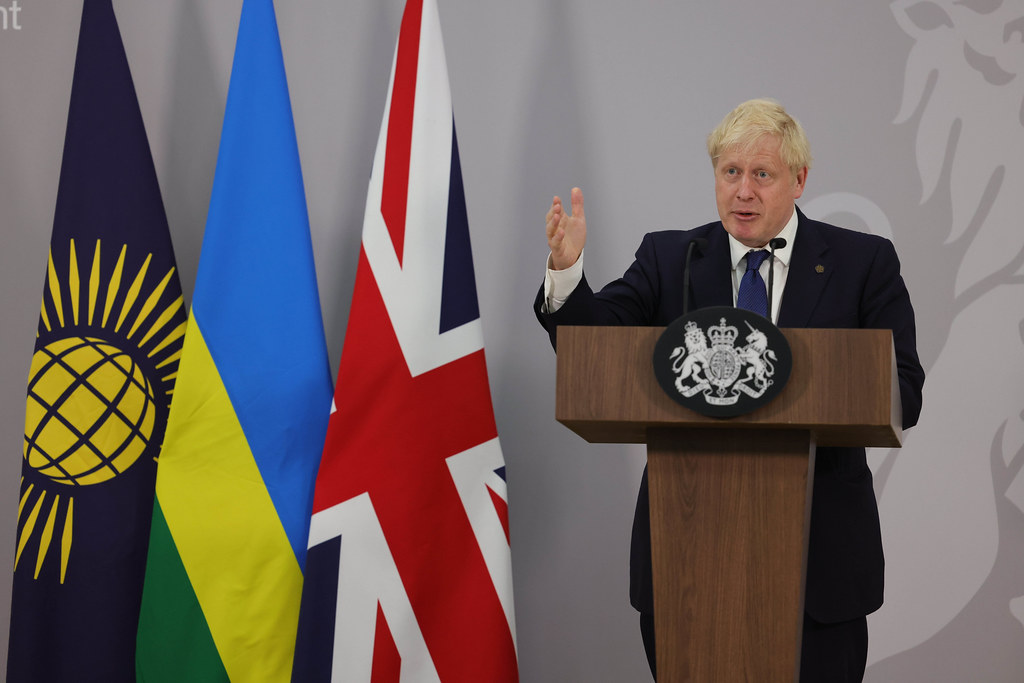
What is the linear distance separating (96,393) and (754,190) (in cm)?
165

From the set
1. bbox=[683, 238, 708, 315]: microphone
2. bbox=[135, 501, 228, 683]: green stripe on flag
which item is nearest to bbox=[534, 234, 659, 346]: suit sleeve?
bbox=[683, 238, 708, 315]: microphone

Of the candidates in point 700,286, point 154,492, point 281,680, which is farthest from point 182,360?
point 700,286

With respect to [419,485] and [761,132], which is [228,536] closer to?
[419,485]

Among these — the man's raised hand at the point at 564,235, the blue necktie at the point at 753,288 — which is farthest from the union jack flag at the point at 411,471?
the blue necktie at the point at 753,288

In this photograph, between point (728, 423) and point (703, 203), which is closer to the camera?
point (728, 423)

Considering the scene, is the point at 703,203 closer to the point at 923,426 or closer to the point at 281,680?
the point at 923,426

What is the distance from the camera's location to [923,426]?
2.58 metres

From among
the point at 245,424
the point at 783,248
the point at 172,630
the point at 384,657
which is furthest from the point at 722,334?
the point at 172,630

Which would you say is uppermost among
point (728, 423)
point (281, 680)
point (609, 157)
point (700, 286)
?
point (609, 157)

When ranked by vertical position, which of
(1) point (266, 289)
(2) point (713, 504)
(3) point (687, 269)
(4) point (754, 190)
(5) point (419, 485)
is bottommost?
(5) point (419, 485)

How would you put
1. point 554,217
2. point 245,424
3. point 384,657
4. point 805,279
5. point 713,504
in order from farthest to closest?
1. point 245,424
2. point 384,657
3. point 805,279
4. point 554,217
5. point 713,504

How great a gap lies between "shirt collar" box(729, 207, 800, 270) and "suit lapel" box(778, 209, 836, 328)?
0.01m

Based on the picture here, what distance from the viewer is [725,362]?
1.20 m

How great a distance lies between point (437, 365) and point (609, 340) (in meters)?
1.05
